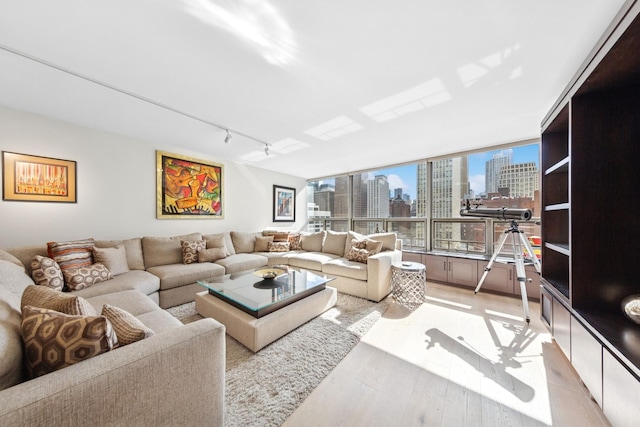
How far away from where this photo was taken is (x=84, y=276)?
86.9 inches

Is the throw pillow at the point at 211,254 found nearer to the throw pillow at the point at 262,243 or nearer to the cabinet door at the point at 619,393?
the throw pillow at the point at 262,243

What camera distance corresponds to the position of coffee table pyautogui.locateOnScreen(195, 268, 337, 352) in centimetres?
193

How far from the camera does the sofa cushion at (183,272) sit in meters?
2.70

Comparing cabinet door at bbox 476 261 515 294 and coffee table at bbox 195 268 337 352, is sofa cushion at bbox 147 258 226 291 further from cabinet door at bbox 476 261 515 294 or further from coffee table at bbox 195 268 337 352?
cabinet door at bbox 476 261 515 294

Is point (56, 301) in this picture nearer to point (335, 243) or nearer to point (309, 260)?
point (309, 260)

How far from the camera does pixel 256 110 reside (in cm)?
239

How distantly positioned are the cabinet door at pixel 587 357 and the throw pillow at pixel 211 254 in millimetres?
3933

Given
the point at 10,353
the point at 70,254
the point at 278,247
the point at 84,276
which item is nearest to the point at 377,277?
the point at 278,247

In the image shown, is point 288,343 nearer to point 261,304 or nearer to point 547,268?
point 261,304

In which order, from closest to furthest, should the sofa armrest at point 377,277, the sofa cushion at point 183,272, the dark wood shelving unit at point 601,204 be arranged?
the dark wood shelving unit at point 601,204 < the sofa cushion at point 183,272 < the sofa armrest at point 377,277

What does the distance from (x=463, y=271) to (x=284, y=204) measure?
4.01 metres

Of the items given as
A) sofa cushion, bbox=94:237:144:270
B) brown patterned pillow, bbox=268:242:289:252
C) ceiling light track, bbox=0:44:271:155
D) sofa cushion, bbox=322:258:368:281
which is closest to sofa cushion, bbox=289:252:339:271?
sofa cushion, bbox=322:258:368:281

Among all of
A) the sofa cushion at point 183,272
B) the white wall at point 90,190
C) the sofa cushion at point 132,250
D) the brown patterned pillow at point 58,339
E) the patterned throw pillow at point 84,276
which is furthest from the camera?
the sofa cushion at point 132,250

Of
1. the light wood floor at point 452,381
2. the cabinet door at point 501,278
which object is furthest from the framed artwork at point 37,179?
the cabinet door at point 501,278
